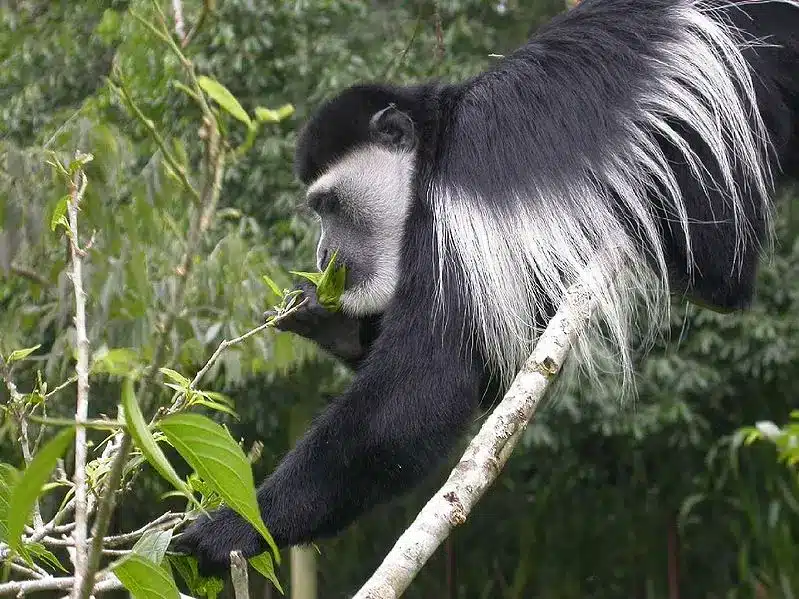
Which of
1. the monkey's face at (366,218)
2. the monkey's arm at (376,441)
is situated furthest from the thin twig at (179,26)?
the monkey's face at (366,218)

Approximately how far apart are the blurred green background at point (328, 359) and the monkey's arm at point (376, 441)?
1.73 feet

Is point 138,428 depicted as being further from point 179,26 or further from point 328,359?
point 328,359

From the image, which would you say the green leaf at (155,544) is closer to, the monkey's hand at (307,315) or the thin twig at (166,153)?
the thin twig at (166,153)

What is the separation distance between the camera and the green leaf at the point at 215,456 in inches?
→ 21.6

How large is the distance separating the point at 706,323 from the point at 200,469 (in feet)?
11.1

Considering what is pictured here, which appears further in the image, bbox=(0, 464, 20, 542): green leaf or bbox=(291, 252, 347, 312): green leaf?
bbox=(291, 252, 347, 312): green leaf

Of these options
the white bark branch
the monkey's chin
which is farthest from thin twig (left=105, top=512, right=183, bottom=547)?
the monkey's chin

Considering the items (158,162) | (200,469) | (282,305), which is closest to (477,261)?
(282,305)

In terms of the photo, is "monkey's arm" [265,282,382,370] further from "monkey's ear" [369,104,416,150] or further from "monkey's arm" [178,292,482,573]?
"monkey's ear" [369,104,416,150]

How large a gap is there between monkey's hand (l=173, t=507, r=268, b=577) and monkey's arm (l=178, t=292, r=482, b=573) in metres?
0.09

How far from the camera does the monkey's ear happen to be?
1854mm

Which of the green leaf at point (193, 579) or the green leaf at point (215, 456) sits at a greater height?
the green leaf at point (215, 456)

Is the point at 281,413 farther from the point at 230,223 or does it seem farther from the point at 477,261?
the point at 477,261

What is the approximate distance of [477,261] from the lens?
5.52 feet
